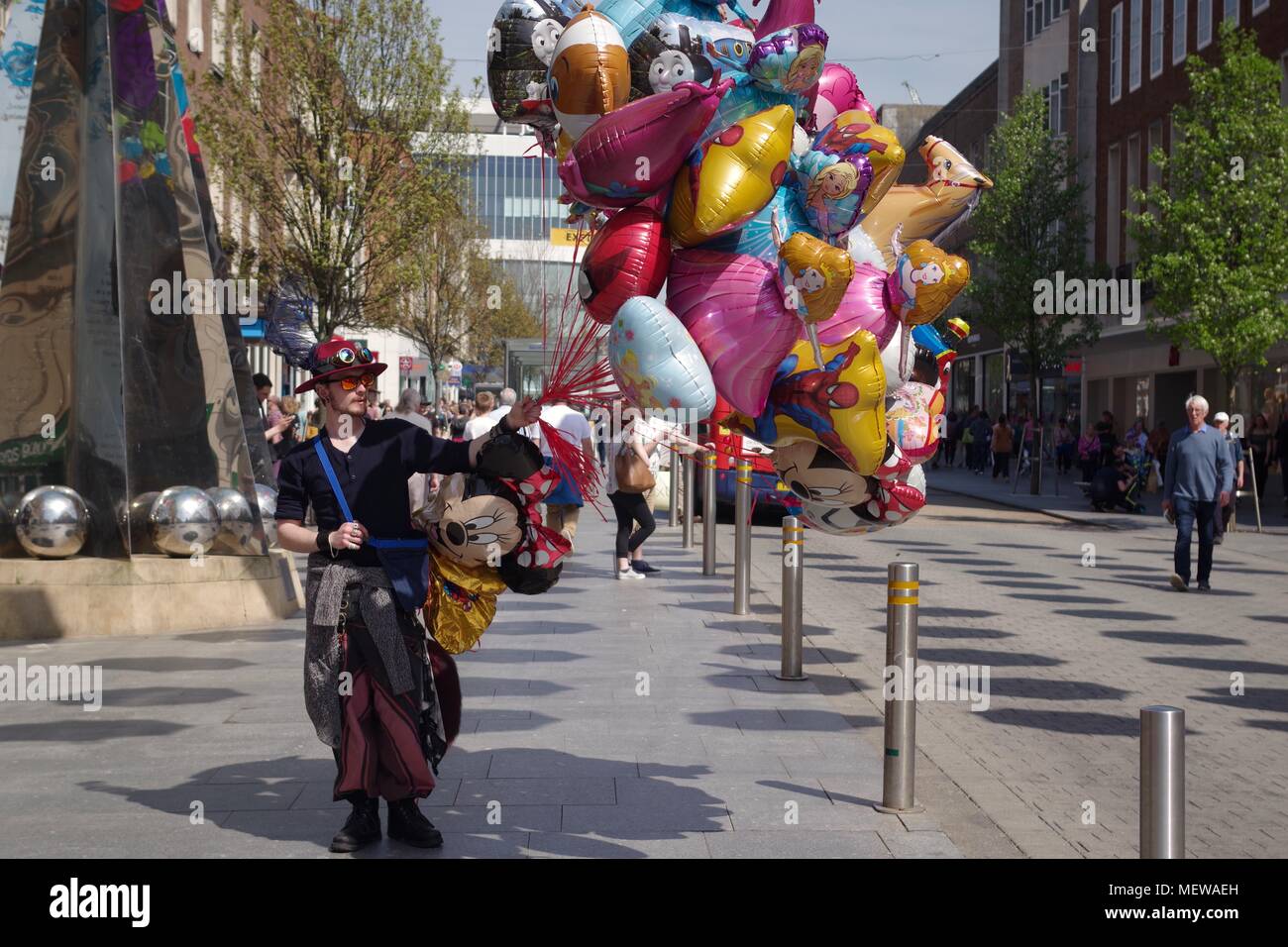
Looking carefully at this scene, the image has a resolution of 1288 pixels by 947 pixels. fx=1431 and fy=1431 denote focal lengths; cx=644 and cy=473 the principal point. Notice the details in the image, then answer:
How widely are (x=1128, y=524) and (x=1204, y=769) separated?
720 inches

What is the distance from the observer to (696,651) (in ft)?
34.8

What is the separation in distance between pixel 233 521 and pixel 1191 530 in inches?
384

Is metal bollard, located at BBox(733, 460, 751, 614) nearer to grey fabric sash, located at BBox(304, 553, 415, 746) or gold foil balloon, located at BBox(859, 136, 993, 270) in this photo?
grey fabric sash, located at BBox(304, 553, 415, 746)

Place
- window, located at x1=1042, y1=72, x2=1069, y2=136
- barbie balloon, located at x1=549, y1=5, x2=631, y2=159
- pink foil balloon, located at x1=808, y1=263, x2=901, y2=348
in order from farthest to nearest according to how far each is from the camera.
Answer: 1. window, located at x1=1042, y1=72, x2=1069, y2=136
2. pink foil balloon, located at x1=808, y1=263, x2=901, y2=348
3. barbie balloon, located at x1=549, y1=5, x2=631, y2=159

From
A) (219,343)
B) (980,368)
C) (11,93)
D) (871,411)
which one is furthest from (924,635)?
(980,368)

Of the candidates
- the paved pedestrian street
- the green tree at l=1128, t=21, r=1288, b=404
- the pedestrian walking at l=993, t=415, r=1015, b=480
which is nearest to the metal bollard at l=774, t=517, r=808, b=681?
the paved pedestrian street

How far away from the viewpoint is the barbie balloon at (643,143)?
4617 mm

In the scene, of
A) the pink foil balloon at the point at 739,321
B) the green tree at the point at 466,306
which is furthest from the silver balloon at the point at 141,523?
the green tree at the point at 466,306

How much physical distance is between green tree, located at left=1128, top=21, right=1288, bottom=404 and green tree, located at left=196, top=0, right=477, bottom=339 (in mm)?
12993

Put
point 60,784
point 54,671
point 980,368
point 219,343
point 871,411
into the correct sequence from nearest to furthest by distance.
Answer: point 871,411 → point 60,784 → point 54,671 → point 219,343 → point 980,368

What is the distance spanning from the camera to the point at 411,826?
579cm

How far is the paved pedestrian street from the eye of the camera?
19.6 ft
